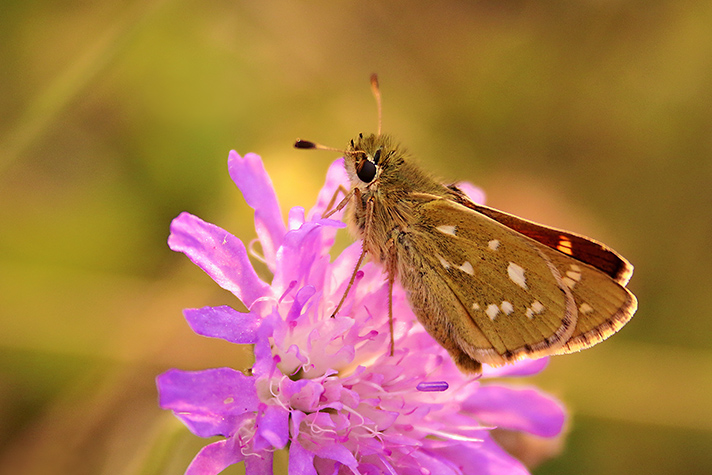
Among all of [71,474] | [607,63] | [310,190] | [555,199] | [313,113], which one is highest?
[607,63]

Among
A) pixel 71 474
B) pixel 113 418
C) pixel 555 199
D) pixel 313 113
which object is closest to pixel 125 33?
pixel 313 113

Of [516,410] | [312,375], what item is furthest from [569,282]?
[312,375]

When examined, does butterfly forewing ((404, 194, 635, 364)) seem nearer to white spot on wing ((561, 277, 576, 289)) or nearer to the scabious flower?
white spot on wing ((561, 277, 576, 289))

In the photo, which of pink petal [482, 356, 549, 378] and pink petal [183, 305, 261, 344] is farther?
pink petal [482, 356, 549, 378]

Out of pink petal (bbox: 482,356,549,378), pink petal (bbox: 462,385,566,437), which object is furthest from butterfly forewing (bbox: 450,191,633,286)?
pink petal (bbox: 462,385,566,437)

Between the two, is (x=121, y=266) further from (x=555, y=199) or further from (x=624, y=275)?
(x=555, y=199)

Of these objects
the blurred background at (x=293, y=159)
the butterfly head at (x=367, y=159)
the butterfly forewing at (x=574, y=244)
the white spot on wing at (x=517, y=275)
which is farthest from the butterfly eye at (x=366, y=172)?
the blurred background at (x=293, y=159)

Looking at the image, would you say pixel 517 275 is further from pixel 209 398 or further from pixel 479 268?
pixel 209 398
